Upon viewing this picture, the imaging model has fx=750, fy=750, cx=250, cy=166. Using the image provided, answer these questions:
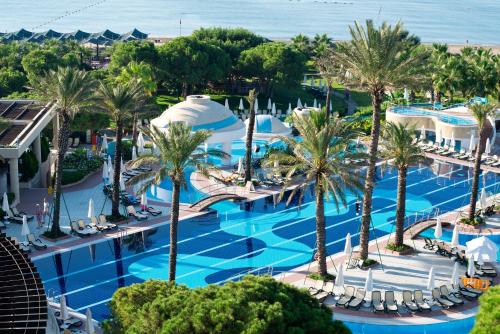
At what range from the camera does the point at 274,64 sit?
212ft

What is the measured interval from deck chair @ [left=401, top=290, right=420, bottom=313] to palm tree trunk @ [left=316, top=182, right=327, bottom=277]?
3407mm

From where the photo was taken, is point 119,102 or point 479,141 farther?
point 479,141

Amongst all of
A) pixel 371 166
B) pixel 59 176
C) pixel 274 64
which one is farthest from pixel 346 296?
pixel 274 64

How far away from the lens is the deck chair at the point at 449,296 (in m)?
26.3

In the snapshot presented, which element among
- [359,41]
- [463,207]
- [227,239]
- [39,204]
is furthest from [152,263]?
[463,207]

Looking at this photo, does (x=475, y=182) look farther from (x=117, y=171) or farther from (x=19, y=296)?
(x=19, y=296)

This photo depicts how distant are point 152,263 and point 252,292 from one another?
14117mm

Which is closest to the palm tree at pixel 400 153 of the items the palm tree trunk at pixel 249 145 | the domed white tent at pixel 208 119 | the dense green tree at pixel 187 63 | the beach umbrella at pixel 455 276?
the beach umbrella at pixel 455 276

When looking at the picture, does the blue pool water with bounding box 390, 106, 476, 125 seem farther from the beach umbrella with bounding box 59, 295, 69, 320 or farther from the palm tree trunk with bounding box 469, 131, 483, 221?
the beach umbrella with bounding box 59, 295, 69, 320

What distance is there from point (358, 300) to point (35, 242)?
13882 millimetres

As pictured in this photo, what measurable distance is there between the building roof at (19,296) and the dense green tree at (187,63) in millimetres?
39677

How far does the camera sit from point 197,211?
121ft

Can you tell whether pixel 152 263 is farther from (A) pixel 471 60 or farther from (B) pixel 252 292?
(A) pixel 471 60

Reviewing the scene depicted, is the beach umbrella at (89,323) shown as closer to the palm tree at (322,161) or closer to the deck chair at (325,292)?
the deck chair at (325,292)
